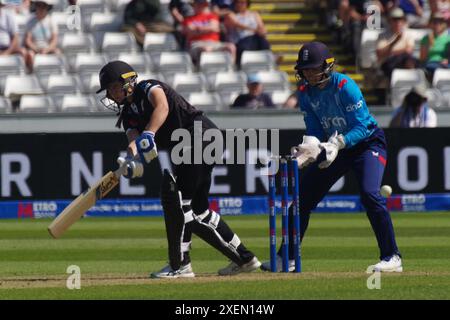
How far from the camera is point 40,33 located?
59.7 ft

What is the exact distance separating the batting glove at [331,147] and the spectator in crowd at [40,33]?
9.43 m

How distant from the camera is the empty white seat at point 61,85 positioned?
17594mm

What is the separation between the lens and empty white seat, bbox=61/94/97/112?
56.6ft

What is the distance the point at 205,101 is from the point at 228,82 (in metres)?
0.72

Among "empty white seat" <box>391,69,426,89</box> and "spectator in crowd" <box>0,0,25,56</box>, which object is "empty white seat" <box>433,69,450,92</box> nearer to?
"empty white seat" <box>391,69,426,89</box>

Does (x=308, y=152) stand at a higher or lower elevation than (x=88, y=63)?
lower

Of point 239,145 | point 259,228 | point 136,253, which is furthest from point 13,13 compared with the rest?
point 136,253

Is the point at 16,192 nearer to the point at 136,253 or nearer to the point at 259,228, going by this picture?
the point at 259,228

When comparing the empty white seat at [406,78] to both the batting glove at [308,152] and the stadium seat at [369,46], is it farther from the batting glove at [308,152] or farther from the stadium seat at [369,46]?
the batting glove at [308,152]

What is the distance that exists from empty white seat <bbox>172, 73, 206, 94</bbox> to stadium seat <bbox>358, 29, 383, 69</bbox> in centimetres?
272

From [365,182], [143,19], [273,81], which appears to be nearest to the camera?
[365,182]

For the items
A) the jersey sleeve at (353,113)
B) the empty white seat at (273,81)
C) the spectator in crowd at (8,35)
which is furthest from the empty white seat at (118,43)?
the jersey sleeve at (353,113)

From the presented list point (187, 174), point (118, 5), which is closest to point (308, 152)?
point (187, 174)

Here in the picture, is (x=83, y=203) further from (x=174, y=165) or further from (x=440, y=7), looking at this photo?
(x=440, y=7)
